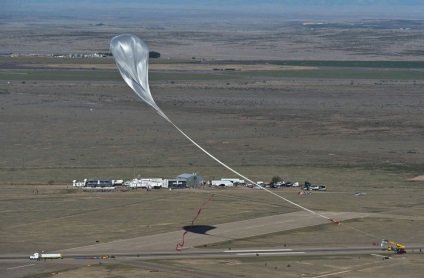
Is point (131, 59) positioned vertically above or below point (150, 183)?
above

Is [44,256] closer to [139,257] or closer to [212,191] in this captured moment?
[139,257]

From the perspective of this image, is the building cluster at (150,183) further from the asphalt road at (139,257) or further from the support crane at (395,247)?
the support crane at (395,247)

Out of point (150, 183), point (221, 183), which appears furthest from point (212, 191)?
point (150, 183)

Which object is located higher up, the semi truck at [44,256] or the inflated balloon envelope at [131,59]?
the inflated balloon envelope at [131,59]

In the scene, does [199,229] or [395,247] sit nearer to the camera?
[395,247]

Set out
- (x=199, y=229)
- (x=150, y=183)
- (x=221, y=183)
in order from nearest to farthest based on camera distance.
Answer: (x=199, y=229) < (x=150, y=183) < (x=221, y=183)

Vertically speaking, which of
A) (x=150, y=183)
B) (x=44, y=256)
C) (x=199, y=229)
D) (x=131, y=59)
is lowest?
(x=199, y=229)

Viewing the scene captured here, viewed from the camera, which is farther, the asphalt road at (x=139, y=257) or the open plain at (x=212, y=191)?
the open plain at (x=212, y=191)

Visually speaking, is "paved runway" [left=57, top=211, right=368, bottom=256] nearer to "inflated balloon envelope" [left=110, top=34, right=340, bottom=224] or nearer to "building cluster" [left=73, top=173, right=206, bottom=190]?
"inflated balloon envelope" [left=110, top=34, right=340, bottom=224]

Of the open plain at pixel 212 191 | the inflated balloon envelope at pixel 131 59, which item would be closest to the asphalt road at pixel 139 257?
the open plain at pixel 212 191

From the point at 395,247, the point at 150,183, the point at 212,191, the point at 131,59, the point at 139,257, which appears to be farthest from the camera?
the point at 150,183

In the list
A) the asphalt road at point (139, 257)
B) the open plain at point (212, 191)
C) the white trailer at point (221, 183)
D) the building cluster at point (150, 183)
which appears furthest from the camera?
the white trailer at point (221, 183)

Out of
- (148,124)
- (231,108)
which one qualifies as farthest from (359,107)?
(148,124)
